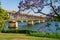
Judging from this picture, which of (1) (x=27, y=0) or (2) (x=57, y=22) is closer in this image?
(1) (x=27, y=0)

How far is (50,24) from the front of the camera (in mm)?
5422

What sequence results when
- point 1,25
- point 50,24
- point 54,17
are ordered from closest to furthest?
point 54,17
point 50,24
point 1,25

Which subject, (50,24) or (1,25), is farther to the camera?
(1,25)

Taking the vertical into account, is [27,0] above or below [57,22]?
above

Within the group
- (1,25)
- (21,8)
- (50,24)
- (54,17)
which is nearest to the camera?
(21,8)

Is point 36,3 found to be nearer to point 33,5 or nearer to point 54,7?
point 33,5

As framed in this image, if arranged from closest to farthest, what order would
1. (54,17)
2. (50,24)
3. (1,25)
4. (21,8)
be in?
(21,8) → (54,17) → (50,24) → (1,25)

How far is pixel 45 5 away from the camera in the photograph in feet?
16.2

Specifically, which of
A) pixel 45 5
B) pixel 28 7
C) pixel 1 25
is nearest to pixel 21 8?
pixel 28 7

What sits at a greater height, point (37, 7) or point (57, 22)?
point (37, 7)

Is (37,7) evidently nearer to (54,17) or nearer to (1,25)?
(54,17)

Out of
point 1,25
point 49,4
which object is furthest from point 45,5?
point 1,25

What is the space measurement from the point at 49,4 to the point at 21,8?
719 mm

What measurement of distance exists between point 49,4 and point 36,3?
0.42m
